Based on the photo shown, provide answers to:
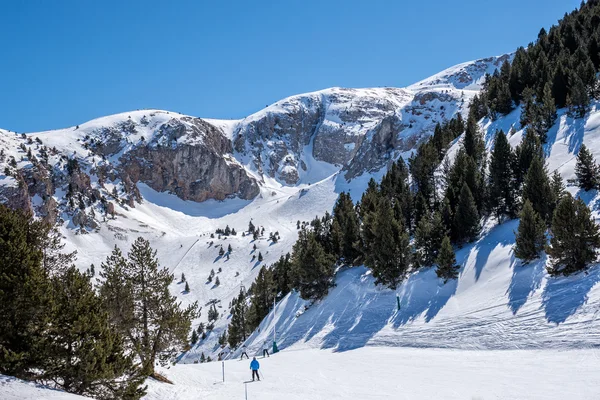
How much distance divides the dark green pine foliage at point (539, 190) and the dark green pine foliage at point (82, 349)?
119 feet

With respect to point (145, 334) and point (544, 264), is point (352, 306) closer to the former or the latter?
point (544, 264)

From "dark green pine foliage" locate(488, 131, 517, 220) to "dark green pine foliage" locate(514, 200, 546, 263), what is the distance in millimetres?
11257

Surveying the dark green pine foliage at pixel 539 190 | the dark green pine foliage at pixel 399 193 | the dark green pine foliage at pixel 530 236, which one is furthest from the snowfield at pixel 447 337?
the dark green pine foliage at pixel 399 193

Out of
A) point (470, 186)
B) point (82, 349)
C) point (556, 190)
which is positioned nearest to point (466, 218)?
point (470, 186)

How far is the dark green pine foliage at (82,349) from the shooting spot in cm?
1385

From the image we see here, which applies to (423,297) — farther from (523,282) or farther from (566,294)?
(566,294)

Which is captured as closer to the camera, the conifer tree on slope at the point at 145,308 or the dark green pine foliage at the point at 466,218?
the conifer tree on slope at the point at 145,308

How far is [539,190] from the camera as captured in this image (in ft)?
121

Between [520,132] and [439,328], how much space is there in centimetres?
4057

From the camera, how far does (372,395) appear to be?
1764 centimetres

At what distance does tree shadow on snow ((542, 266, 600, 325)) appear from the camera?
24.8 metres

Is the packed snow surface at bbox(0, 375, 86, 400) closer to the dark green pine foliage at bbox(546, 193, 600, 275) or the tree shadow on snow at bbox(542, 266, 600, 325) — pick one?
the tree shadow on snow at bbox(542, 266, 600, 325)

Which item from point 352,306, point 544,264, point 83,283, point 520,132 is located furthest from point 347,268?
point 83,283

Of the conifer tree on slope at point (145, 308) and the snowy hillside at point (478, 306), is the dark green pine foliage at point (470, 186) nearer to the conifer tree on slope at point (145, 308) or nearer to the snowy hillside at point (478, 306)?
the snowy hillside at point (478, 306)
